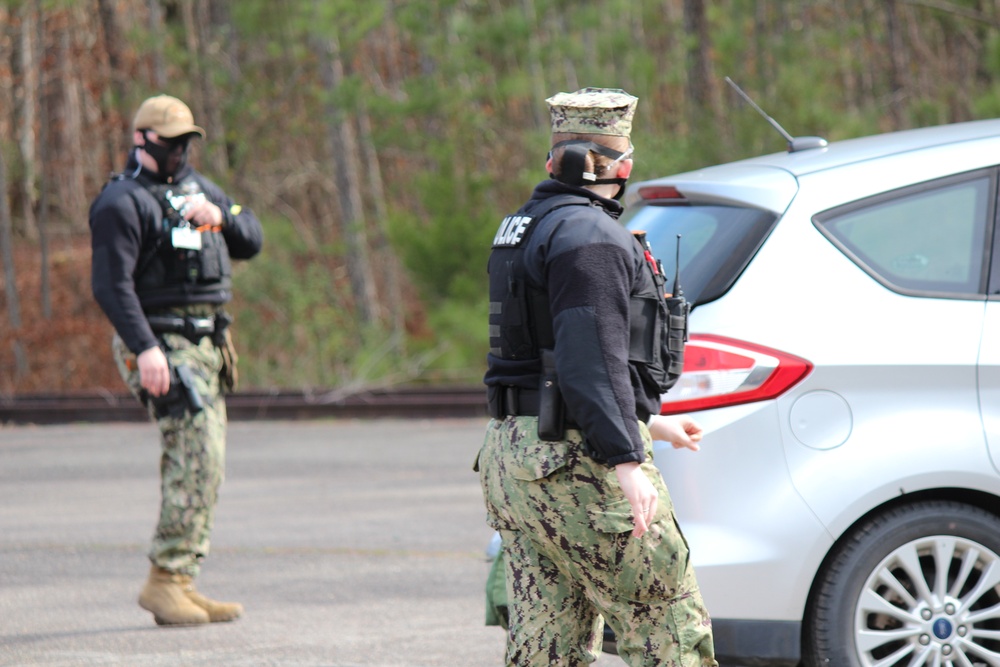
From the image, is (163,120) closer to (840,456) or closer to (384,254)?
(840,456)

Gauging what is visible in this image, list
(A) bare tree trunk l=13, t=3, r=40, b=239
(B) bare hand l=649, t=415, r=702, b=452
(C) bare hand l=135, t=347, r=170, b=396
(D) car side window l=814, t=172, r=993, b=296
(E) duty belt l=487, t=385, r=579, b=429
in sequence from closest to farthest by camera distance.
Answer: (E) duty belt l=487, t=385, r=579, b=429, (B) bare hand l=649, t=415, r=702, b=452, (D) car side window l=814, t=172, r=993, b=296, (C) bare hand l=135, t=347, r=170, b=396, (A) bare tree trunk l=13, t=3, r=40, b=239

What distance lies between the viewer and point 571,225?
286 centimetres

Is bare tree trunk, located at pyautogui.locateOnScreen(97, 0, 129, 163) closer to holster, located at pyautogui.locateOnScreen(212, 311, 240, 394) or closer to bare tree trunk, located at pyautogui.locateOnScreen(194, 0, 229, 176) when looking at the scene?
bare tree trunk, located at pyautogui.locateOnScreen(194, 0, 229, 176)

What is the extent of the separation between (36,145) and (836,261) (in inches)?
750

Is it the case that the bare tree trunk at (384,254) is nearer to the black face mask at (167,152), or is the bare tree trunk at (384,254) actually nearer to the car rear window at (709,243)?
the black face mask at (167,152)

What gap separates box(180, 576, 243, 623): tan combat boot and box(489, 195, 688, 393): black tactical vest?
258 centimetres

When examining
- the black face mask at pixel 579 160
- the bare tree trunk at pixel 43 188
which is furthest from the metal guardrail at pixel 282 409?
the black face mask at pixel 579 160

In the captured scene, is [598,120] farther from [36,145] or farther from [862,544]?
[36,145]

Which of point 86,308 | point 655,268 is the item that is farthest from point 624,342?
point 86,308

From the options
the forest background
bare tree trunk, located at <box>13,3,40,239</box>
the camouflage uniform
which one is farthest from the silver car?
bare tree trunk, located at <box>13,3,40,239</box>

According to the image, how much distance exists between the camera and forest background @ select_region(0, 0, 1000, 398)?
1361cm

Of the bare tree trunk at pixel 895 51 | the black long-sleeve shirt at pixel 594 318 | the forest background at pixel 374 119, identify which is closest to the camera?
the black long-sleeve shirt at pixel 594 318

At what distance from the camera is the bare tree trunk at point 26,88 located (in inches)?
634

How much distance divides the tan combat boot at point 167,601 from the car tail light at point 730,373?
2.35 metres
